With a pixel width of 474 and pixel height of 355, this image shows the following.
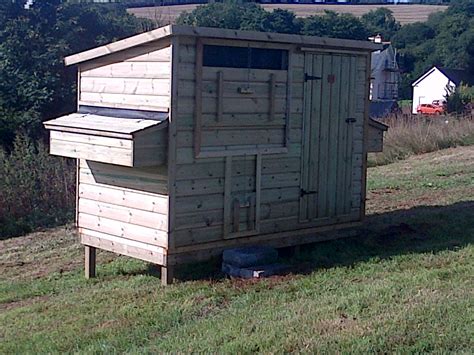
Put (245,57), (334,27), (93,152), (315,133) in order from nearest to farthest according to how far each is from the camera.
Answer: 1. (93,152)
2. (245,57)
3. (315,133)
4. (334,27)

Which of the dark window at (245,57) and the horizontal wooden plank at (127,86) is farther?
the dark window at (245,57)

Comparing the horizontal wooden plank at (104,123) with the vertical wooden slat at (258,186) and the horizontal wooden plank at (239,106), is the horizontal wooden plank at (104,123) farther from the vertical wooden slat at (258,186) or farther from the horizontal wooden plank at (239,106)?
the vertical wooden slat at (258,186)

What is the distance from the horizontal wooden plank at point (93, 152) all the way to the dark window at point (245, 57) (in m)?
1.29

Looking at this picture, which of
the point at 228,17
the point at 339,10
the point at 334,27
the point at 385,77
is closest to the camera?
the point at 228,17

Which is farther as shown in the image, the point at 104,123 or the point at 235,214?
the point at 235,214

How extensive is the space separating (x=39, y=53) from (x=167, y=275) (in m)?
19.3

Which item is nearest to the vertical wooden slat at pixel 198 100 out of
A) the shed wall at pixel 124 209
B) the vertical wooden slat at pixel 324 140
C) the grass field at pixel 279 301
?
the shed wall at pixel 124 209

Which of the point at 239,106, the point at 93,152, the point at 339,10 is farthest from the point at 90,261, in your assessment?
the point at 339,10

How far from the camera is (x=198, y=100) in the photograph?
912 cm

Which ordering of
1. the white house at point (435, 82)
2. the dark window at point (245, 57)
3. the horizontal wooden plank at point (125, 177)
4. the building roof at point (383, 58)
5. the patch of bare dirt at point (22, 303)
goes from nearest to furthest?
1. the horizontal wooden plank at point (125, 177)
2. the dark window at point (245, 57)
3. the patch of bare dirt at point (22, 303)
4. the building roof at point (383, 58)
5. the white house at point (435, 82)

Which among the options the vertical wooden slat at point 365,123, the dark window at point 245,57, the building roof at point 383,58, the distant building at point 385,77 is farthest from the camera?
the distant building at point 385,77

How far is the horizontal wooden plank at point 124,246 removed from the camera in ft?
30.2

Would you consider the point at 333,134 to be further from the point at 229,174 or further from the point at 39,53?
the point at 39,53

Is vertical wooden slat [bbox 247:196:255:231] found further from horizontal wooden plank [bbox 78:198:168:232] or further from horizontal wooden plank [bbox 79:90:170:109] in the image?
horizontal wooden plank [bbox 79:90:170:109]
